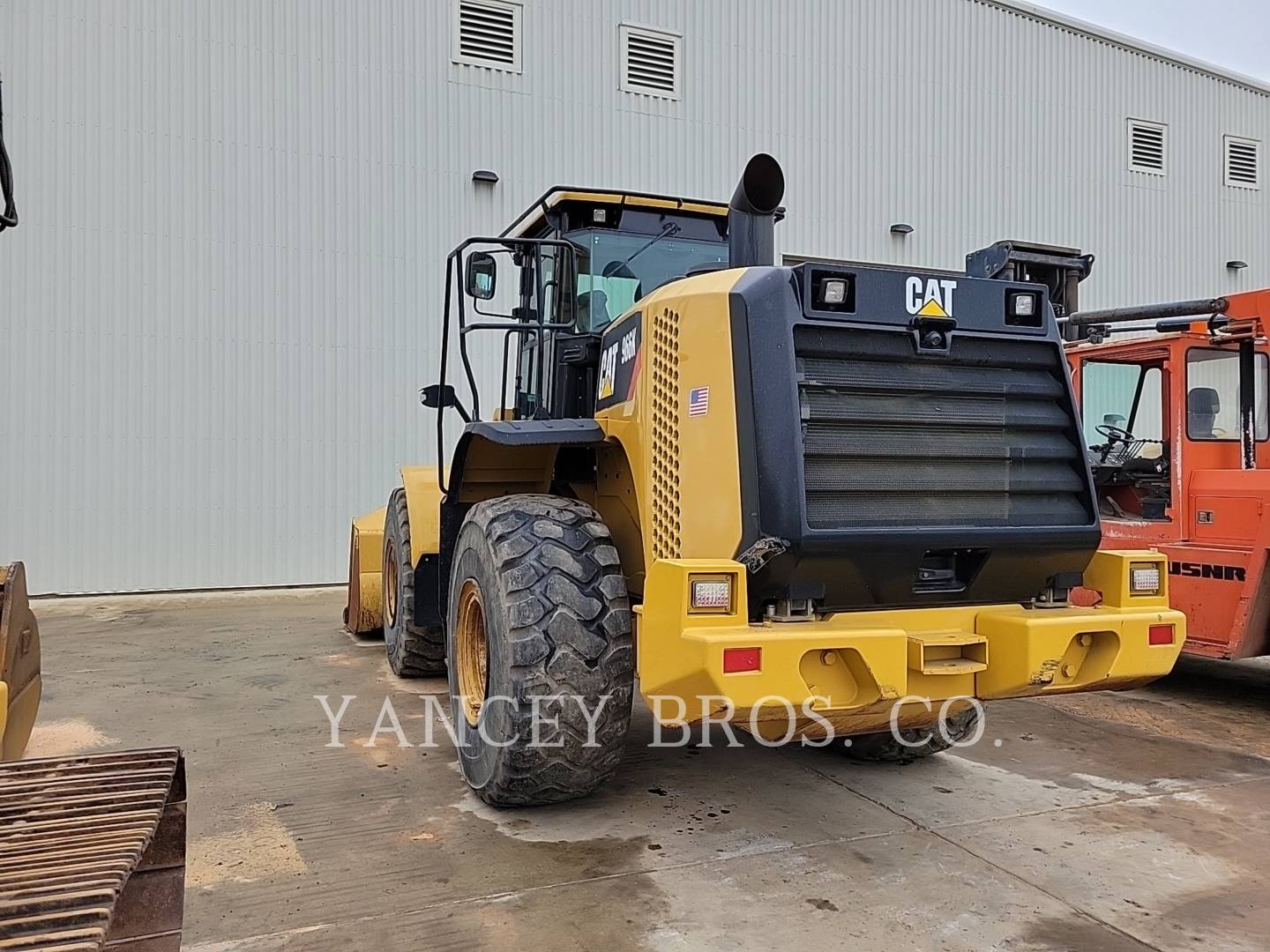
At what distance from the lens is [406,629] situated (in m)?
6.54

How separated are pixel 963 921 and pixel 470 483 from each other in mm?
Answer: 3277

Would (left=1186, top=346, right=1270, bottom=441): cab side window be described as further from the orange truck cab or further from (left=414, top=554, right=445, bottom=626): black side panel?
(left=414, top=554, right=445, bottom=626): black side panel

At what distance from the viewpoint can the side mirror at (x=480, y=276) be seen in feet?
15.6

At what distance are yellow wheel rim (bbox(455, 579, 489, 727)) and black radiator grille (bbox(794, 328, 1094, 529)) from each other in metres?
1.78

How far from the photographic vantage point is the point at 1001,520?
3682 millimetres

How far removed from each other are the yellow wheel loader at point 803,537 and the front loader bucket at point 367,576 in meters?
3.96

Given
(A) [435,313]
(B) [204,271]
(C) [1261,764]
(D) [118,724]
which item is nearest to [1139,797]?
(C) [1261,764]

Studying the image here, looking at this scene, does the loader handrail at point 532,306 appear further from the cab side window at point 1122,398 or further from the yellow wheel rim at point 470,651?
the cab side window at point 1122,398

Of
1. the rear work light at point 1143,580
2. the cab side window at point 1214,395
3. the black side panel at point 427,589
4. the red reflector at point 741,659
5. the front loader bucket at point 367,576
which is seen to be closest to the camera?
the red reflector at point 741,659

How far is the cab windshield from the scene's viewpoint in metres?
4.91

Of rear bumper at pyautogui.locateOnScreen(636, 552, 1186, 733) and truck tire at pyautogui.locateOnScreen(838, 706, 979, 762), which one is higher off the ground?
rear bumper at pyautogui.locateOnScreen(636, 552, 1186, 733)

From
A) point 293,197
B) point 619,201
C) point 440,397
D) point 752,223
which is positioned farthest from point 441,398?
point 293,197

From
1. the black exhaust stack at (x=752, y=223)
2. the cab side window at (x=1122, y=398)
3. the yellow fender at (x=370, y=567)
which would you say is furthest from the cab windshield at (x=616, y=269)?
the cab side window at (x=1122, y=398)

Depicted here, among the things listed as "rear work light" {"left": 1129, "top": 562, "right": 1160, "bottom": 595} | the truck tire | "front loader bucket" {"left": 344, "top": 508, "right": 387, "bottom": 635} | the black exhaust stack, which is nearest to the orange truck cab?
the truck tire
